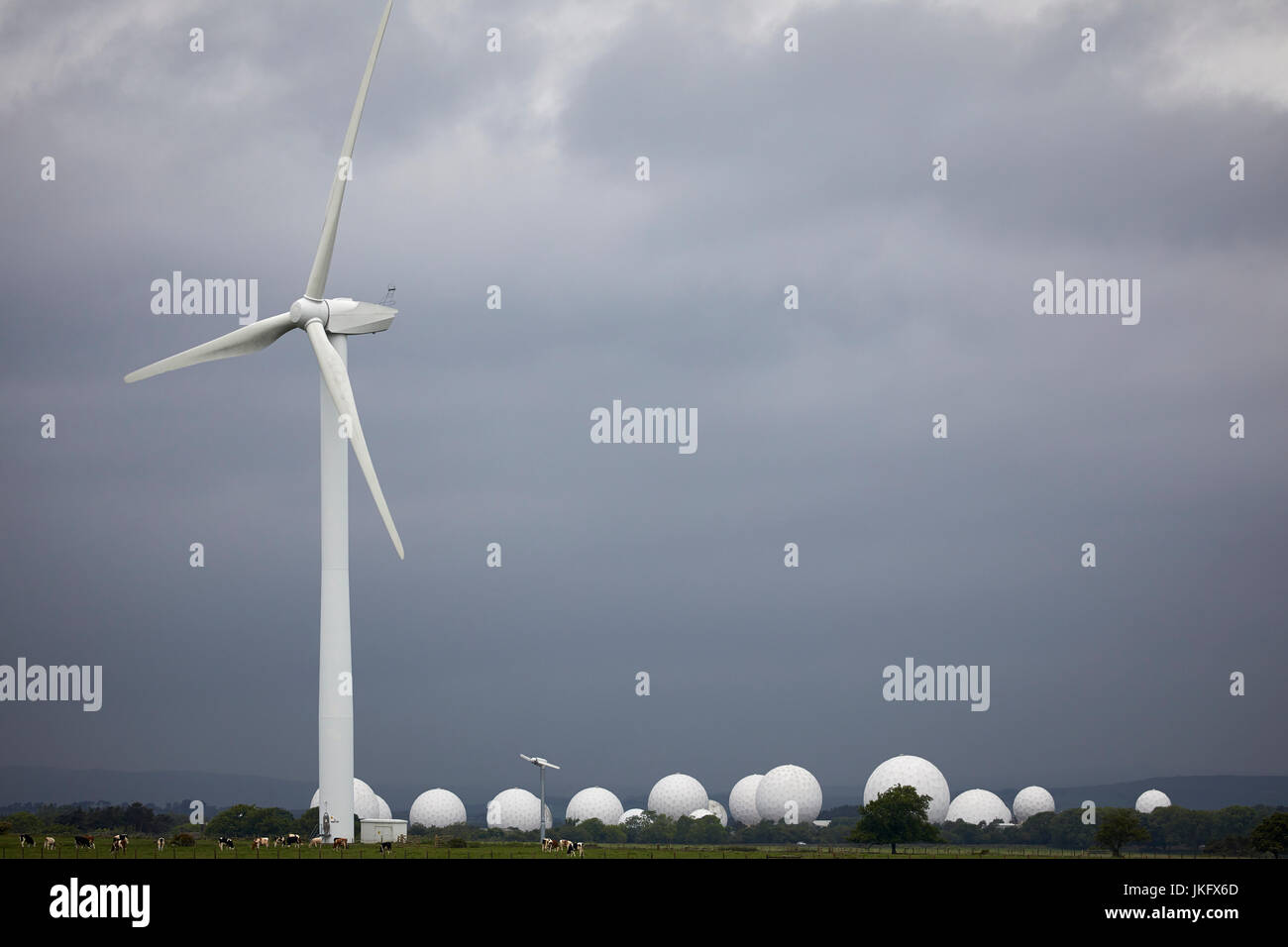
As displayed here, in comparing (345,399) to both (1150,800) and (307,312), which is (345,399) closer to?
(307,312)

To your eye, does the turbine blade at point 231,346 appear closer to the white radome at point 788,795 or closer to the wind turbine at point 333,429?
the wind turbine at point 333,429

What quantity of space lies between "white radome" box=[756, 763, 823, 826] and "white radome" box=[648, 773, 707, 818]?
10185 mm

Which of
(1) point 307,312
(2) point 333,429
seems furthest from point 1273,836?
(1) point 307,312

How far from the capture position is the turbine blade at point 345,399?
79562 mm

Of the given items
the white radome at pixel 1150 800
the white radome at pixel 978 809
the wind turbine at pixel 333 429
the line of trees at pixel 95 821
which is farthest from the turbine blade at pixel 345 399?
the white radome at pixel 1150 800

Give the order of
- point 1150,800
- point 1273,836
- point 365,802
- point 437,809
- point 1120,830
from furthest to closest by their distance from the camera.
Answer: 1. point 1150,800
2. point 437,809
3. point 365,802
4. point 1120,830
5. point 1273,836

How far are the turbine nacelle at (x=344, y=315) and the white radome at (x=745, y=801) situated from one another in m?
112

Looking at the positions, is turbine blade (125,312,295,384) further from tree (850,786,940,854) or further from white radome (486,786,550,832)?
white radome (486,786,550,832)

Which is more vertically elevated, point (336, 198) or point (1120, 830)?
point (336, 198)

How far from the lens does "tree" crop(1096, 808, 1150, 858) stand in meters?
106

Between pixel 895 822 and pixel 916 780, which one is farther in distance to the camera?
pixel 916 780

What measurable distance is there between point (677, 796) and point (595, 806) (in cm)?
1140

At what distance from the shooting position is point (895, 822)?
112m
